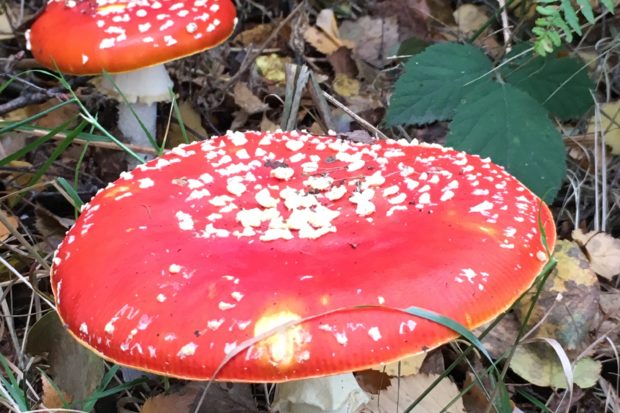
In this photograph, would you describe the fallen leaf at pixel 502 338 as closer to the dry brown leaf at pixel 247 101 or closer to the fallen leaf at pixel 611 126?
the fallen leaf at pixel 611 126

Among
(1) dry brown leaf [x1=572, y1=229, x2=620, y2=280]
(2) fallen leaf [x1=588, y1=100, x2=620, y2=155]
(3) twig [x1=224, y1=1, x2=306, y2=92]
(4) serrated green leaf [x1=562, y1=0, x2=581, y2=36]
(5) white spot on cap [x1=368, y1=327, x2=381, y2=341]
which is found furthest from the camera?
(3) twig [x1=224, y1=1, x2=306, y2=92]

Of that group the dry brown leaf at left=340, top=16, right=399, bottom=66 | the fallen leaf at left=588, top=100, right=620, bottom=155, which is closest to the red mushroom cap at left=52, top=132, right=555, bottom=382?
the fallen leaf at left=588, top=100, right=620, bottom=155

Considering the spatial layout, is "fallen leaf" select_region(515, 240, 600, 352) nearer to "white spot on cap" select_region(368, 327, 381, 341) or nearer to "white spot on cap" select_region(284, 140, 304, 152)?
"white spot on cap" select_region(284, 140, 304, 152)

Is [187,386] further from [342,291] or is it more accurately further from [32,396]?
[342,291]

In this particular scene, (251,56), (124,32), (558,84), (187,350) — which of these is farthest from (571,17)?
(251,56)

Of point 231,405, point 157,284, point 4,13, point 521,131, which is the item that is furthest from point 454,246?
point 4,13

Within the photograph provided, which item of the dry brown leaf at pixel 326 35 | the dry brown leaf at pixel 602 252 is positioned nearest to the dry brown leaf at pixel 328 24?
the dry brown leaf at pixel 326 35

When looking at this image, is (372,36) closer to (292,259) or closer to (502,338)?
(502,338)

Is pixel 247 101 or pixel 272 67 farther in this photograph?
pixel 272 67
